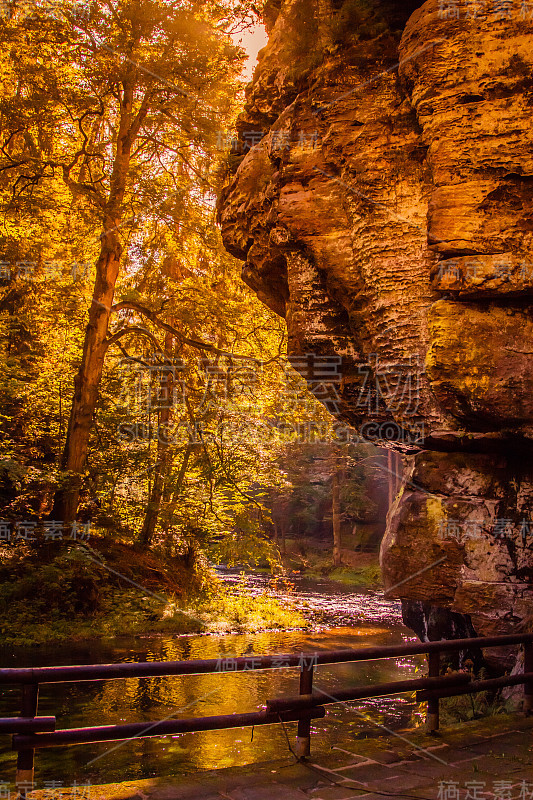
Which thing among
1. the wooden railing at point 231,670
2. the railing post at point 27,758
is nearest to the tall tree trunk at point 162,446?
the wooden railing at point 231,670

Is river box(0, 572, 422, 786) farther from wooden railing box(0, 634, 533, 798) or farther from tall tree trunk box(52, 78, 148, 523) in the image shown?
tall tree trunk box(52, 78, 148, 523)

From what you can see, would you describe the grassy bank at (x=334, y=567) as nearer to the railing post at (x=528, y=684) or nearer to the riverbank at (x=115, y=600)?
the riverbank at (x=115, y=600)

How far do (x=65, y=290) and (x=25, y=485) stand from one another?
187 inches

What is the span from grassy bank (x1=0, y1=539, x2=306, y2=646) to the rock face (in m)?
7.26

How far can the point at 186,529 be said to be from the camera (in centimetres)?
1692

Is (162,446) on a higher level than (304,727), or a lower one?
higher

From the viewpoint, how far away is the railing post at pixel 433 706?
523 centimetres

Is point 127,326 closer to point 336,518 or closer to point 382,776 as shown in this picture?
point 382,776

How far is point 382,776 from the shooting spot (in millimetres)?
4242

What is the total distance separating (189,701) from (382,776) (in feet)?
17.6

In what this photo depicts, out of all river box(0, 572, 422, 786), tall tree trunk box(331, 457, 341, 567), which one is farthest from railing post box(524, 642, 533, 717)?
tall tree trunk box(331, 457, 341, 567)

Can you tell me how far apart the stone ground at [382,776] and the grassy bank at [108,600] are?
28.6 ft

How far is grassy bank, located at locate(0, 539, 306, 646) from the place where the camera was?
1252 cm

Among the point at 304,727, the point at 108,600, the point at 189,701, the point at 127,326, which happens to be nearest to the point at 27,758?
the point at 304,727
